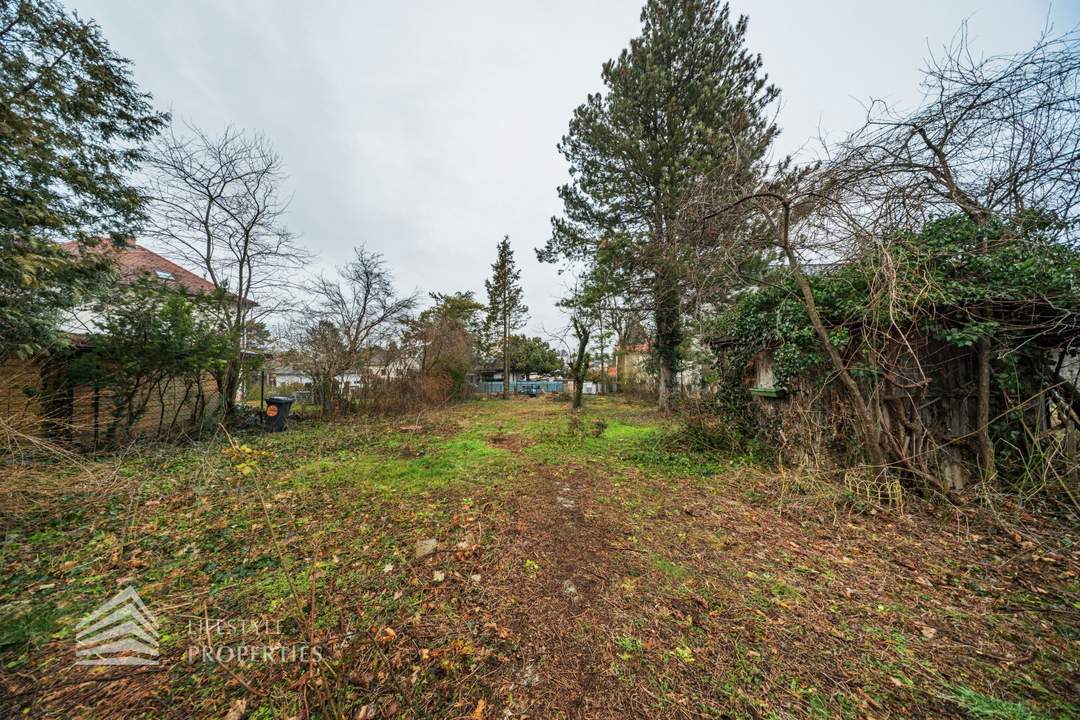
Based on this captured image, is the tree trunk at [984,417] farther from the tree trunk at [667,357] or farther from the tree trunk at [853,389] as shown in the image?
the tree trunk at [667,357]

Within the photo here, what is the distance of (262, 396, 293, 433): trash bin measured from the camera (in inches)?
314

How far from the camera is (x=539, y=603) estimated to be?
2.14 meters

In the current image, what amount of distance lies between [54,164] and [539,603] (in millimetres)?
8922

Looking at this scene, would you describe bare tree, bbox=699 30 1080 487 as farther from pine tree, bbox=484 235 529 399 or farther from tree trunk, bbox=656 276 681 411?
pine tree, bbox=484 235 529 399

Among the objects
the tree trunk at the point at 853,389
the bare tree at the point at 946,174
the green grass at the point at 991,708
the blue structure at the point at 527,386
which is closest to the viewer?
the green grass at the point at 991,708

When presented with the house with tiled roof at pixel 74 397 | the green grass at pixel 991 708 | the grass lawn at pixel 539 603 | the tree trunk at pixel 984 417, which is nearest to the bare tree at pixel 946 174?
the tree trunk at pixel 984 417

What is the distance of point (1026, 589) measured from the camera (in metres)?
2.18

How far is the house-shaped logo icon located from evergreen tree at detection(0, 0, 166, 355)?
4.19m

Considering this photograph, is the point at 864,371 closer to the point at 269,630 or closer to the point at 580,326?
the point at 269,630

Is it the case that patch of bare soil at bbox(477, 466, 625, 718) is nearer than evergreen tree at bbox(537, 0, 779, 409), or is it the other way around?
patch of bare soil at bbox(477, 466, 625, 718)

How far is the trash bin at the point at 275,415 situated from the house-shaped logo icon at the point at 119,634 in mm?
6886

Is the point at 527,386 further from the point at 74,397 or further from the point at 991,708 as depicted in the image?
the point at 991,708

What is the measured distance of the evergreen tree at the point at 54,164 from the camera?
4.14 meters

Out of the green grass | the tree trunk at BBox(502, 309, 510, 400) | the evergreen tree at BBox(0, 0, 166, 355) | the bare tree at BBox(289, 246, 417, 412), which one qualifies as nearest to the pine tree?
the tree trunk at BBox(502, 309, 510, 400)
